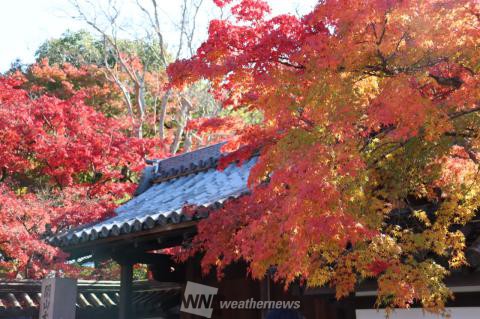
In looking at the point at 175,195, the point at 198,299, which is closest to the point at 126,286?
the point at 198,299

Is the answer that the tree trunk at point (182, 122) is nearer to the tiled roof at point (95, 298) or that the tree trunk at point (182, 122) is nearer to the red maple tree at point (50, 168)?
the red maple tree at point (50, 168)

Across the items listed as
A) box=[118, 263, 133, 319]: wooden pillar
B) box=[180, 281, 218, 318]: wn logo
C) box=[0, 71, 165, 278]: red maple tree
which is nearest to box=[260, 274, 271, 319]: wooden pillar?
box=[180, 281, 218, 318]: wn logo

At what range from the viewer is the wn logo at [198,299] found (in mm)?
8859

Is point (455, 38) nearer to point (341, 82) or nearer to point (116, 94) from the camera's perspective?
point (341, 82)

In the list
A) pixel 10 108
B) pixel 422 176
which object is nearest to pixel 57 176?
pixel 10 108

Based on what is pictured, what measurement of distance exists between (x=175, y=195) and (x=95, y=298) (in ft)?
13.4

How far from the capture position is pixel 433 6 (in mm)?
4508

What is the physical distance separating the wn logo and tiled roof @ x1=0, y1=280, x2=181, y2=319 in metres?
1.53

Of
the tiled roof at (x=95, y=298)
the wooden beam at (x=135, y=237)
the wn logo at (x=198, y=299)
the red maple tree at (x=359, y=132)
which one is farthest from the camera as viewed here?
the tiled roof at (x=95, y=298)

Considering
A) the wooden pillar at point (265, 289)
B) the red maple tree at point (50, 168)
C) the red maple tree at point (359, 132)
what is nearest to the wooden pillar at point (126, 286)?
the red maple tree at point (50, 168)

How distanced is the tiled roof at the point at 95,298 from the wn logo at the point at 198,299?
5.01ft

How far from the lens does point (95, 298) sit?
12039 mm

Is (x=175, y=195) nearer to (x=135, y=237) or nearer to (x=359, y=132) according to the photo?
(x=135, y=237)

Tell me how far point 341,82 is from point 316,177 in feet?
3.41
